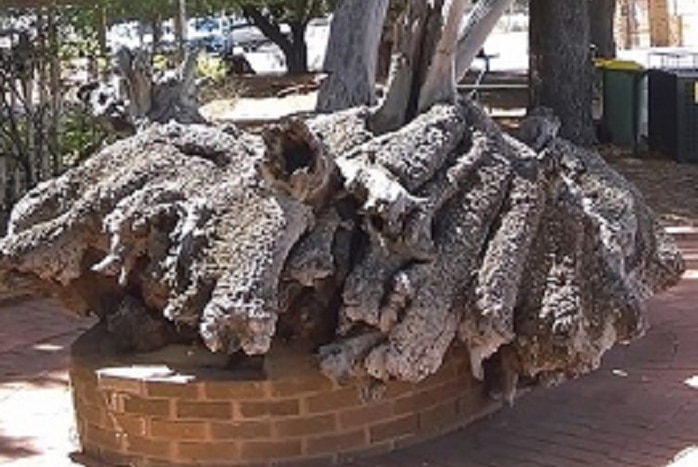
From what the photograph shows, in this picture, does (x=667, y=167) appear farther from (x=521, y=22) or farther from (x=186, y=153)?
(x=521, y=22)

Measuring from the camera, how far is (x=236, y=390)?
482cm

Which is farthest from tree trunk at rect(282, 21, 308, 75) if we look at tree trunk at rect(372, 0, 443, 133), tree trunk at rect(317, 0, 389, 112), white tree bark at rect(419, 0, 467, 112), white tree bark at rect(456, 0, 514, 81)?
white tree bark at rect(419, 0, 467, 112)

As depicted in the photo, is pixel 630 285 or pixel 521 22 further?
pixel 521 22

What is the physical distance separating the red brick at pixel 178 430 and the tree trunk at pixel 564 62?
8612mm

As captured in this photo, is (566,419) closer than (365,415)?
No

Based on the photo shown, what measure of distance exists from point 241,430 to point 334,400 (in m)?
0.34

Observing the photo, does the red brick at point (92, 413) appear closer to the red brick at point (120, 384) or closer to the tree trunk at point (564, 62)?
the red brick at point (120, 384)

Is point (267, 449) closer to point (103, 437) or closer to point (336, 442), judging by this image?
point (336, 442)

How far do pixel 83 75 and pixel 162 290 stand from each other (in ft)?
28.1

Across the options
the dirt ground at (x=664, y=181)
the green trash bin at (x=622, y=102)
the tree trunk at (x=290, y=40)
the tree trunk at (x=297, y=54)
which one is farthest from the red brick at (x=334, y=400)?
the tree trunk at (x=297, y=54)

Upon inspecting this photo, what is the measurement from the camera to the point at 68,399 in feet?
20.2

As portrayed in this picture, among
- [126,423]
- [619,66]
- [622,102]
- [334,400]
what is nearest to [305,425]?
[334,400]

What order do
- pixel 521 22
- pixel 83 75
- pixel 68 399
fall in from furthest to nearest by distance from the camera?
pixel 521 22
pixel 83 75
pixel 68 399

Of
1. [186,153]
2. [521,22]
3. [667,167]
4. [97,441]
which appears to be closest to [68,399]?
[97,441]
